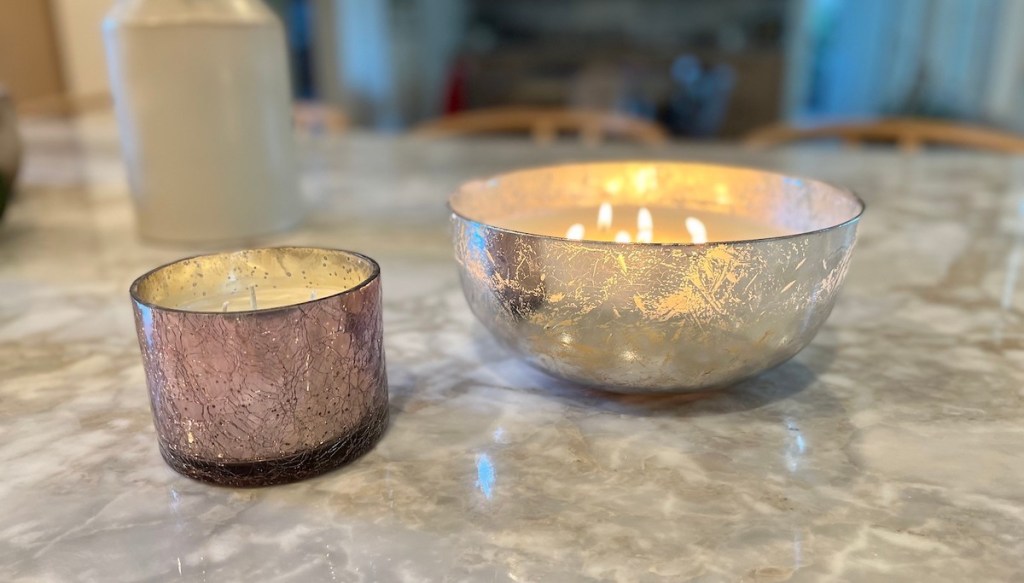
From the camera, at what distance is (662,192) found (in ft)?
1.65

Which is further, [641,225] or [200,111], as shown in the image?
[200,111]

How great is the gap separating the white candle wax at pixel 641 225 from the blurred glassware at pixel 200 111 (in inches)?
11.7

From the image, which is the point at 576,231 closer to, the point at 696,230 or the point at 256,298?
the point at 696,230

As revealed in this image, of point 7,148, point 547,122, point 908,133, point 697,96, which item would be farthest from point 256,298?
point 697,96

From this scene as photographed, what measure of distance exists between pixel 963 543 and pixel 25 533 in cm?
35

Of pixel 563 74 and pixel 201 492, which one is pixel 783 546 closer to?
pixel 201 492

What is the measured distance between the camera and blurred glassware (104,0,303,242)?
60 cm

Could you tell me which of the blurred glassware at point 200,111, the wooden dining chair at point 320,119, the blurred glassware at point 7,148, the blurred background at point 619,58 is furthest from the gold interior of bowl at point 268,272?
the blurred background at point 619,58

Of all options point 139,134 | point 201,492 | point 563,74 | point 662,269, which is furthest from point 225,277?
point 563,74

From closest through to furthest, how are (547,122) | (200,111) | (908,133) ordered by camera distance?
1. (200,111)
2. (908,133)
3. (547,122)

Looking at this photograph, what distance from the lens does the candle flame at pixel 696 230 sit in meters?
0.43

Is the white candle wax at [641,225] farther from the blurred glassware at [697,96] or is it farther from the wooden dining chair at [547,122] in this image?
the blurred glassware at [697,96]

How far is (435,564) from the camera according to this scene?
0.27 m

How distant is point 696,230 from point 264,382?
257 mm
